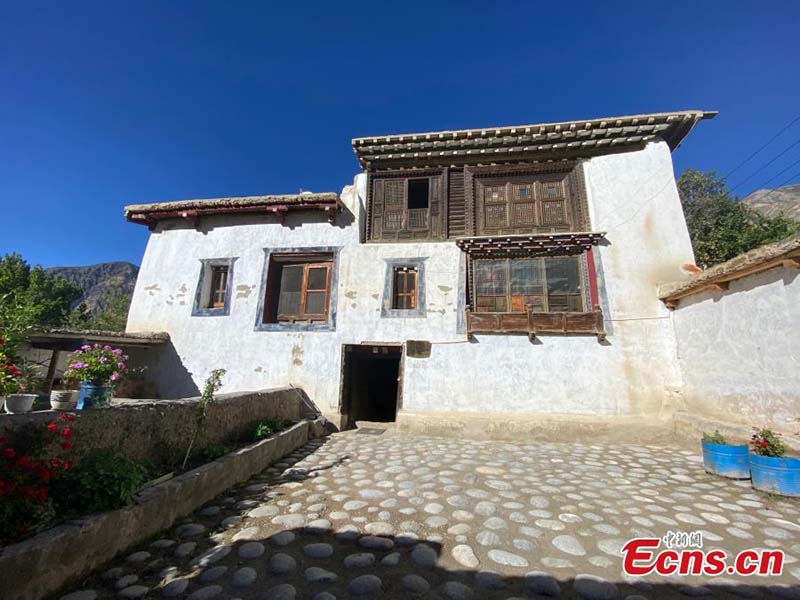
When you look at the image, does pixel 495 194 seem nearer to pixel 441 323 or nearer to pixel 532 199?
pixel 532 199

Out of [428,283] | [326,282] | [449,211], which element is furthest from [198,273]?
[449,211]

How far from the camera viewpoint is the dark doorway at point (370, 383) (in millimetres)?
10078

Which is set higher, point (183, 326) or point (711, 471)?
point (183, 326)

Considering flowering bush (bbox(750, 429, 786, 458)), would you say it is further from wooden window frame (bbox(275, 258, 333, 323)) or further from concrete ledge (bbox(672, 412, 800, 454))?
wooden window frame (bbox(275, 258, 333, 323))

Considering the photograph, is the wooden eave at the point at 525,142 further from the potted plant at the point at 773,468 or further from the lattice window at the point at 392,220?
the potted plant at the point at 773,468

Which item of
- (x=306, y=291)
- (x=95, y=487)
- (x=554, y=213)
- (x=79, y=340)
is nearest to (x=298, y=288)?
(x=306, y=291)

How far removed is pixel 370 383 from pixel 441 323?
4924mm

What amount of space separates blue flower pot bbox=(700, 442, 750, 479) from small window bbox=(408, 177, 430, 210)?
925cm

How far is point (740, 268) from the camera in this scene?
6391 mm

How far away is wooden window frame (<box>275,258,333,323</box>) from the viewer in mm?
10617

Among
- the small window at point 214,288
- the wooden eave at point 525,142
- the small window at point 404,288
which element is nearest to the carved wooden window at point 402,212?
the wooden eave at point 525,142

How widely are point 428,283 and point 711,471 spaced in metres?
7.04

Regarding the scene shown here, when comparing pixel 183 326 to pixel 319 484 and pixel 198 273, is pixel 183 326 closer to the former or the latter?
pixel 198 273

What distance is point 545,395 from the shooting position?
876cm
